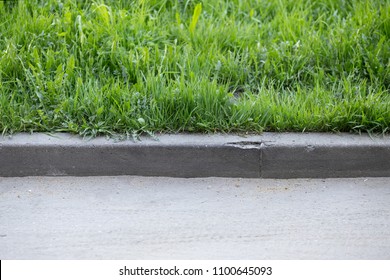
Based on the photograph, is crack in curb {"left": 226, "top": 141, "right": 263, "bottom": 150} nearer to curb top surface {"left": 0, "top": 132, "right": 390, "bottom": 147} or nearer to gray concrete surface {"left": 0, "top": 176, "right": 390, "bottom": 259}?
curb top surface {"left": 0, "top": 132, "right": 390, "bottom": 147}

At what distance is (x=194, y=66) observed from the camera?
511 cm

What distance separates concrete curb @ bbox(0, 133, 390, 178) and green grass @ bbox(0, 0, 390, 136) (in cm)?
14

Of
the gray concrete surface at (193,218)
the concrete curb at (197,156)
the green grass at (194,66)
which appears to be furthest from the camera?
the green grass at (194,66)

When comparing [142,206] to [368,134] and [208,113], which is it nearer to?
[208,113]

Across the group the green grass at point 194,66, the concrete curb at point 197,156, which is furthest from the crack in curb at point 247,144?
the green grass at point 194,66

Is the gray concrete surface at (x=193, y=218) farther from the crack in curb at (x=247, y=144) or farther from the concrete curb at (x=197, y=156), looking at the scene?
the crack in curb at (x=247, y=144)

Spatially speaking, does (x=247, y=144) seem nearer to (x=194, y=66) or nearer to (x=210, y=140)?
(x=210, y=140)

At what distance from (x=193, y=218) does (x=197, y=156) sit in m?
0.54

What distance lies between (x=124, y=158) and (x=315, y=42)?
1842 millimetres

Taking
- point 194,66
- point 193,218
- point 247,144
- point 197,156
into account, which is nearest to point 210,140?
point 197,156

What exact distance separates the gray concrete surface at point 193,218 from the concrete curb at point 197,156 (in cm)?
6

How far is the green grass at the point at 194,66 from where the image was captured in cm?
469

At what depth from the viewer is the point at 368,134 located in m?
4.64

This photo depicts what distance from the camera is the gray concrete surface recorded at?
3.76 m
